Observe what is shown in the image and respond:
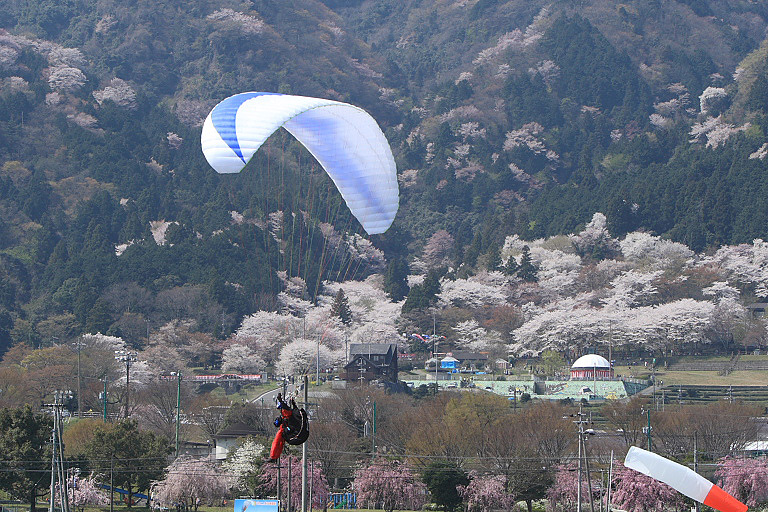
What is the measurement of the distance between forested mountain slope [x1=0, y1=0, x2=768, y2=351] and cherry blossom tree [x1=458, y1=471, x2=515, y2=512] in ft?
Result: 158

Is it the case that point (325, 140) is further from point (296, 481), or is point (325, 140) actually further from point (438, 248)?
point (438, 248)

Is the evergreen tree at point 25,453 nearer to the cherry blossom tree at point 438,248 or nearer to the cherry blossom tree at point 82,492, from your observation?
the cherry blossom tree at point 82,492

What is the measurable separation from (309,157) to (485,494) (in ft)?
301

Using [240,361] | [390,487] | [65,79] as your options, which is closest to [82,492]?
[390,487]

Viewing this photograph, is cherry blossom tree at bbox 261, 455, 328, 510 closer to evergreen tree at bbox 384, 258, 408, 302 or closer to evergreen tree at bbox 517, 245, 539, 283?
evergreen tree at bbox 517, 245, 539, 283

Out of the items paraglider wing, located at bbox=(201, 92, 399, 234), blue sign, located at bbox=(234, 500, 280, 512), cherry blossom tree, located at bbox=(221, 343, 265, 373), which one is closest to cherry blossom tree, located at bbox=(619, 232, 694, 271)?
cherry blossom tree, located at bbox=(221, 343, 265, 373)

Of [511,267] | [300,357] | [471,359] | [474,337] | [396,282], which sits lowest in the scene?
[300,357]

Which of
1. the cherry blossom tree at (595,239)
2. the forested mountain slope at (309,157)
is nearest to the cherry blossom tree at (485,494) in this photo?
the forested mountain slope at (309,157)

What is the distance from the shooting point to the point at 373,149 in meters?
35.8

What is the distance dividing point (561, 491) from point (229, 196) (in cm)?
7650

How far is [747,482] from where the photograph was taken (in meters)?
51.6

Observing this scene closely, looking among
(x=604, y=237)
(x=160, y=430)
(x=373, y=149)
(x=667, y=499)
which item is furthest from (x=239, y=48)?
(x=373, y=149)

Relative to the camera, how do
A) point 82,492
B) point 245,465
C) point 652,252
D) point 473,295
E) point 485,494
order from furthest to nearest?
point 652,252, point 473,295, point 245,465, point 485,494, point 82,492

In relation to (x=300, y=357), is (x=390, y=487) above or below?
below
